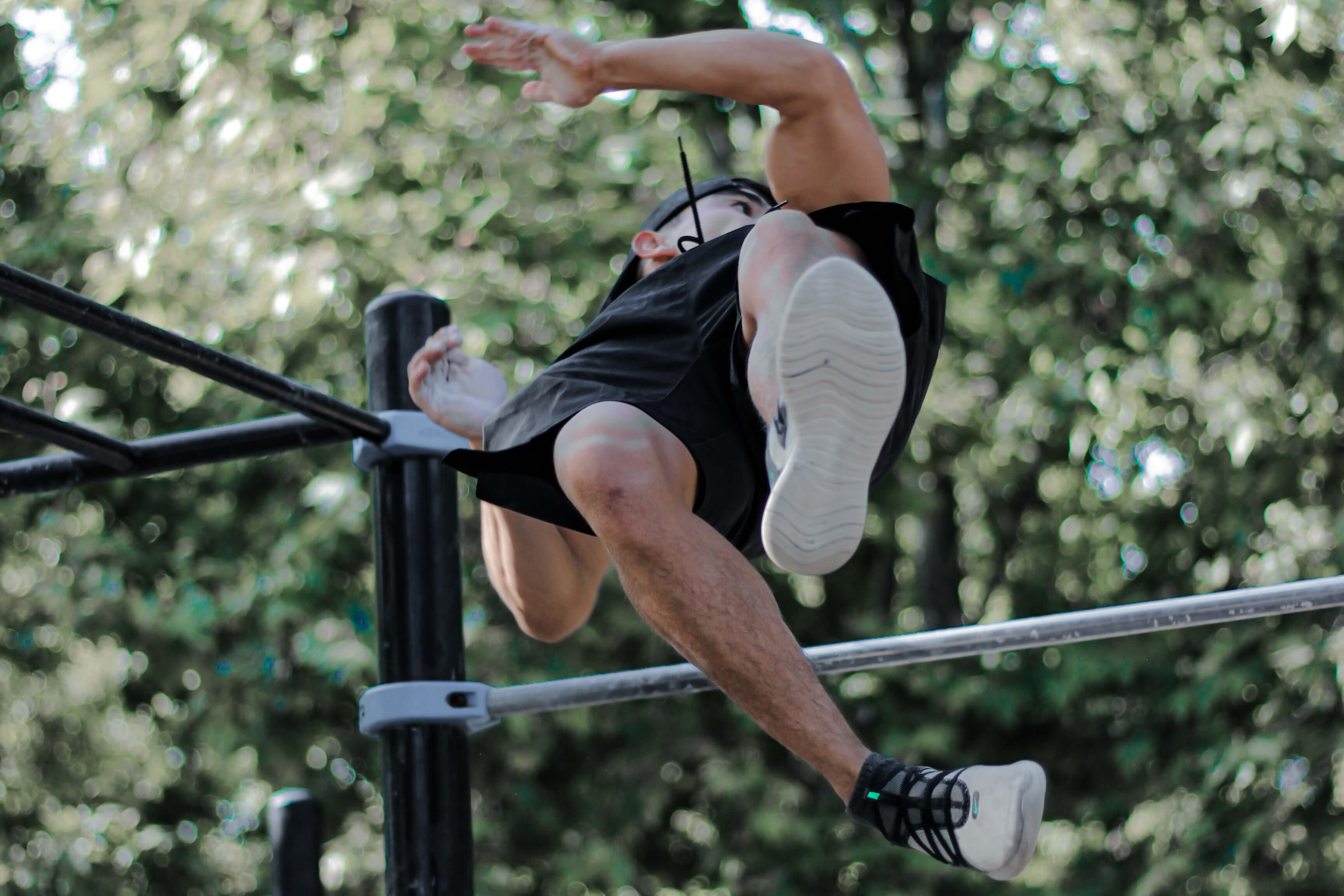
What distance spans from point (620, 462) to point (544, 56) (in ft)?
1.20

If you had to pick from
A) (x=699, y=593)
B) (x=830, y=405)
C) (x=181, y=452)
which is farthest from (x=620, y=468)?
(x=181, y=452)

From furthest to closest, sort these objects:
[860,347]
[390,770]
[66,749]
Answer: [66,749], [390,770], [860,347]

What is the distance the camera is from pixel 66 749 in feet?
17.1

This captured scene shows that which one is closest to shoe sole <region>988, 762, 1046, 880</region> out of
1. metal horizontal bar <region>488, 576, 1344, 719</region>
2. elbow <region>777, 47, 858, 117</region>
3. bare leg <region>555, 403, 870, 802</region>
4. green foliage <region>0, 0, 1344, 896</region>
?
bare leg <region>555, 403, 870, 802</region>

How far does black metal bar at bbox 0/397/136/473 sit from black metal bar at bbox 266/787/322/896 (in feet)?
1.47

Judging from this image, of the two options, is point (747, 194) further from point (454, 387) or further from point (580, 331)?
point (580, 331)

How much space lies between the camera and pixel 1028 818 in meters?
1.06

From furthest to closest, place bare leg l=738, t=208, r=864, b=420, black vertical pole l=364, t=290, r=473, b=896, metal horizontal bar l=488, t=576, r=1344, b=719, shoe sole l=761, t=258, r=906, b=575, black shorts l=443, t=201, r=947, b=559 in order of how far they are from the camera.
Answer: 1. black vertical pole l=364, t=290, r=473, b=896
2. metal horizontal bar l=488, t=576, r=1344, b=719
3. black shorts l=443, t=201, r=947, b=559
4. bare leg l=738, t=208, r=864, b=420
5. shoe sole l=761, t=258, r=906, b=575

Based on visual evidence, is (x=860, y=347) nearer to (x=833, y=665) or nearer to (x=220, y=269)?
(x=833, y=665)

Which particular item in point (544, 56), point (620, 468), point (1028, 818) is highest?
point (544, 56)

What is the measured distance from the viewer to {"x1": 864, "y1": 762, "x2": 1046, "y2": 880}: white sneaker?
3.48ft

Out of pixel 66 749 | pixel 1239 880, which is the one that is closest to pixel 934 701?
pixel 1239 880

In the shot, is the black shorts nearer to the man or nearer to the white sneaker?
the man

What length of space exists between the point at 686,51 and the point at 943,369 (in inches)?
125
